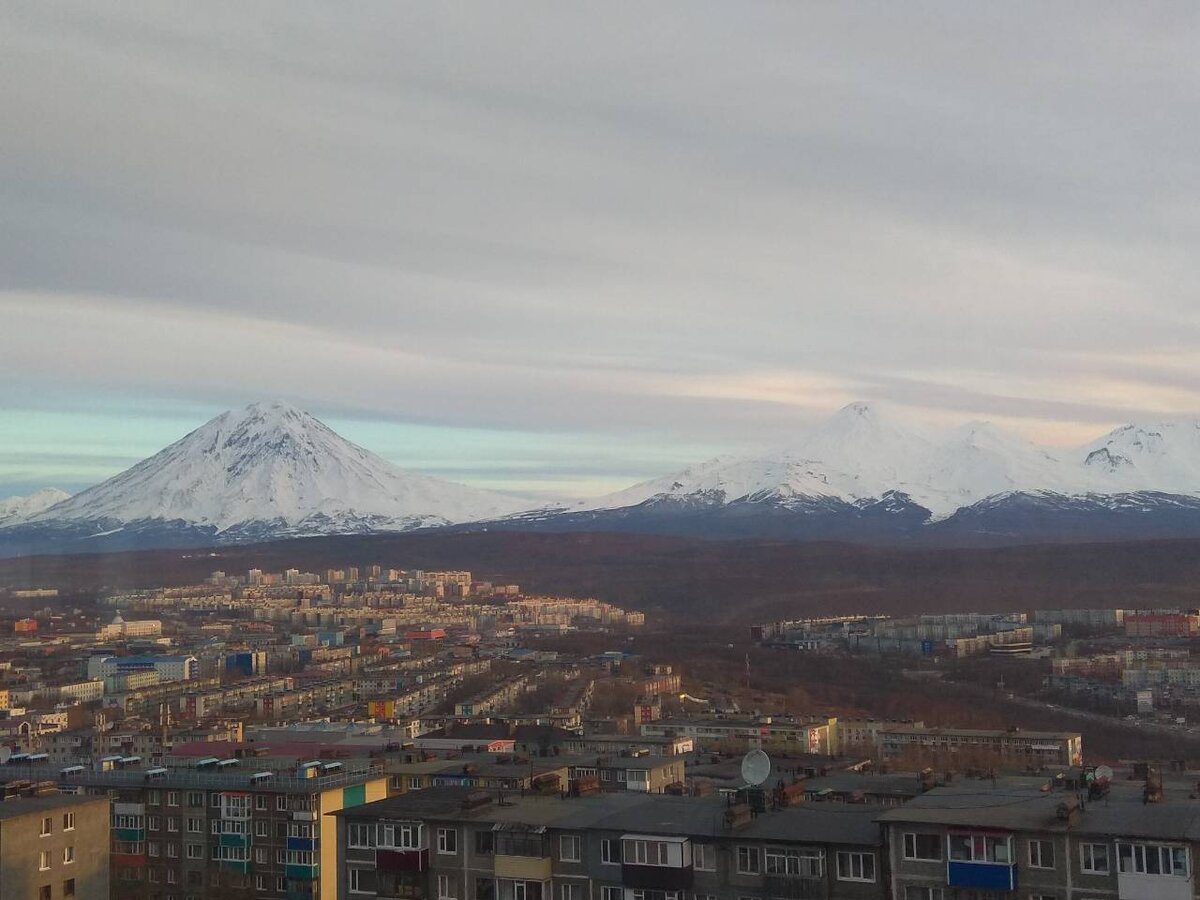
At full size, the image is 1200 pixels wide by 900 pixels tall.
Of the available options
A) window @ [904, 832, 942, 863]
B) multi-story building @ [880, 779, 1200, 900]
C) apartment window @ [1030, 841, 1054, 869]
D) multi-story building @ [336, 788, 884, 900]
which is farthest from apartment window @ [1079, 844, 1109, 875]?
multi-story building @ [336, 788, 884, 900]

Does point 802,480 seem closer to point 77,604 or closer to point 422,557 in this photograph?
point 422,557

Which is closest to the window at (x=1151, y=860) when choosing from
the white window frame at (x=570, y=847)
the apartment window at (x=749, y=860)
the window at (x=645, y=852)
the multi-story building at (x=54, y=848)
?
the apartment window at (x=749, y=860)

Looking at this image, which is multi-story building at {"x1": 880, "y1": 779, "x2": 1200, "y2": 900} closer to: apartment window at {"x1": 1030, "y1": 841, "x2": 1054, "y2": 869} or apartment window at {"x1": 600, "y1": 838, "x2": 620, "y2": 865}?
apartment window at {"x1": 1030, "y1": 841, "x2": 1054, "y2": 869}

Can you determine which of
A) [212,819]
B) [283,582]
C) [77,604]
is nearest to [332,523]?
[283,582]

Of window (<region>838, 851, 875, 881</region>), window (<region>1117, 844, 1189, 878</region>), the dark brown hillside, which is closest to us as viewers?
window (<region>1117, 844, 1189, 878</region>)

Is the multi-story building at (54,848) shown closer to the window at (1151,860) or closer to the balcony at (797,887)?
the balcony at (797,887)

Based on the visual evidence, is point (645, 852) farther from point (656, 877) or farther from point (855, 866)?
point (855, 866)
